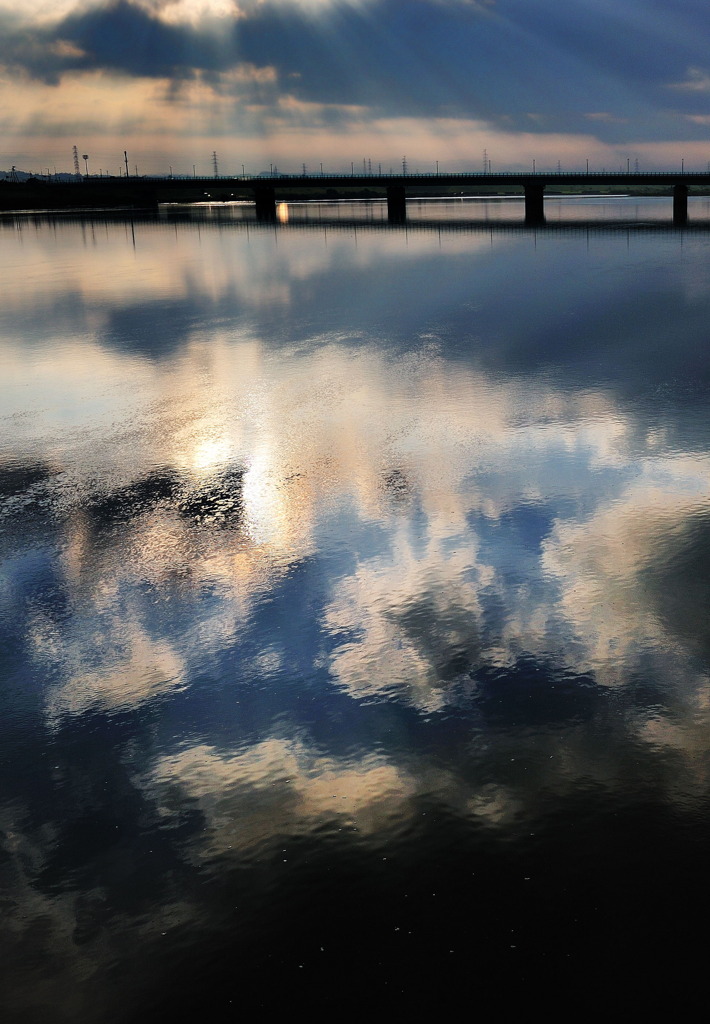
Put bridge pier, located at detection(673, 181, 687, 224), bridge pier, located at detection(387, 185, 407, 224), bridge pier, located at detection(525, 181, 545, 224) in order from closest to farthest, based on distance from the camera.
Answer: bridge pier, located at detection(673, 181, 687, 224), bridge pier, located at detection(525, 181, 545, 224), bridge pier, located at detection(387, 185, 407, 224)

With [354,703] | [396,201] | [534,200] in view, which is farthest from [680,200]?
[354,703]

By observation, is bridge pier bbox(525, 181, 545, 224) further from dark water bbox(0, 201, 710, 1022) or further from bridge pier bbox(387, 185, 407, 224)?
dark water bbox(0, 201, 710, 1022)

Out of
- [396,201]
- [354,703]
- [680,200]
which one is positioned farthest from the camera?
[396,201]

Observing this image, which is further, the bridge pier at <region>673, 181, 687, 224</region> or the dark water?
the bridge pier at <region>673, 181, 687, 224</region>

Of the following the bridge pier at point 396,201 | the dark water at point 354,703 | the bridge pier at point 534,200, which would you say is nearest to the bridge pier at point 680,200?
the bridge pier at point 534,200

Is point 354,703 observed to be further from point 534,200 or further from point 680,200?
point 534,200

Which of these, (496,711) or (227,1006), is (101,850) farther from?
(496,711)

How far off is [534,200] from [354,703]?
187 meters

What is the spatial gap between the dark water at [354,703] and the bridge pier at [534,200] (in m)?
158

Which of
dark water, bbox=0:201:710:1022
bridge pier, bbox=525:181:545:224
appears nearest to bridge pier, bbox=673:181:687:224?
bridge pier, bbox=525:181:545:224

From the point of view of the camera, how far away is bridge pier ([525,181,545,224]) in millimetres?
176500

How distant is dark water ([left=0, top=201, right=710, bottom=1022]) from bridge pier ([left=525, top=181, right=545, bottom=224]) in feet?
518

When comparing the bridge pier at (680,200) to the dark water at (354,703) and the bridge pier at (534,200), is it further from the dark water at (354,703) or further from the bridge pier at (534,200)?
the dark water at (354,703)

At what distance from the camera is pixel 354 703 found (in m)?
12.1
